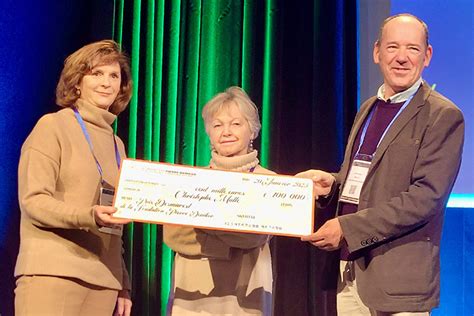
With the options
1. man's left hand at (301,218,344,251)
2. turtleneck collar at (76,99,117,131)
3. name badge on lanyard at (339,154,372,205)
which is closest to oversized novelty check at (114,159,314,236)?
man's left hand at (301,218,344,251)

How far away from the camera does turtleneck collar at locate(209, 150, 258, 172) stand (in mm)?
2568

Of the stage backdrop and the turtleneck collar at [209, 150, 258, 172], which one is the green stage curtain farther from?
the turtleneck collar at [209, 150, 258, 172]

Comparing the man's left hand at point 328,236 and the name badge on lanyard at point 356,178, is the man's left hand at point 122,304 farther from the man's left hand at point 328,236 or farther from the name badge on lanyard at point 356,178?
the name badge on lanyard at point 356,178

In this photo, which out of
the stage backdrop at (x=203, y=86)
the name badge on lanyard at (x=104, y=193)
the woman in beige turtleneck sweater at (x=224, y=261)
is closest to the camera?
the name badge on lanyard at (x=104, y=193)

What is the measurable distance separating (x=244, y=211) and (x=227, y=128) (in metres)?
0.46

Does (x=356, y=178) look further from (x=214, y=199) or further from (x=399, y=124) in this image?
(x=214, y=199)

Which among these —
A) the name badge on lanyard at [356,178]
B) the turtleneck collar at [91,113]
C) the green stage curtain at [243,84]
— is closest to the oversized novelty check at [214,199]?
the name badge on lanyard at [356,178]

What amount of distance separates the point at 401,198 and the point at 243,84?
5.13 ft

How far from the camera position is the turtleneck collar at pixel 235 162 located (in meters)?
2.57

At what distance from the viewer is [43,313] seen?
2316 millimetres

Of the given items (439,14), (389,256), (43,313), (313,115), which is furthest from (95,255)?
(439,14)

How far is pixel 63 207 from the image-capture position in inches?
90.3

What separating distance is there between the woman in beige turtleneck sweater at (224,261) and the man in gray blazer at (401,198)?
1.14 feet

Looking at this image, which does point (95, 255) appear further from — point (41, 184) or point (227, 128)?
point (227, 128)
